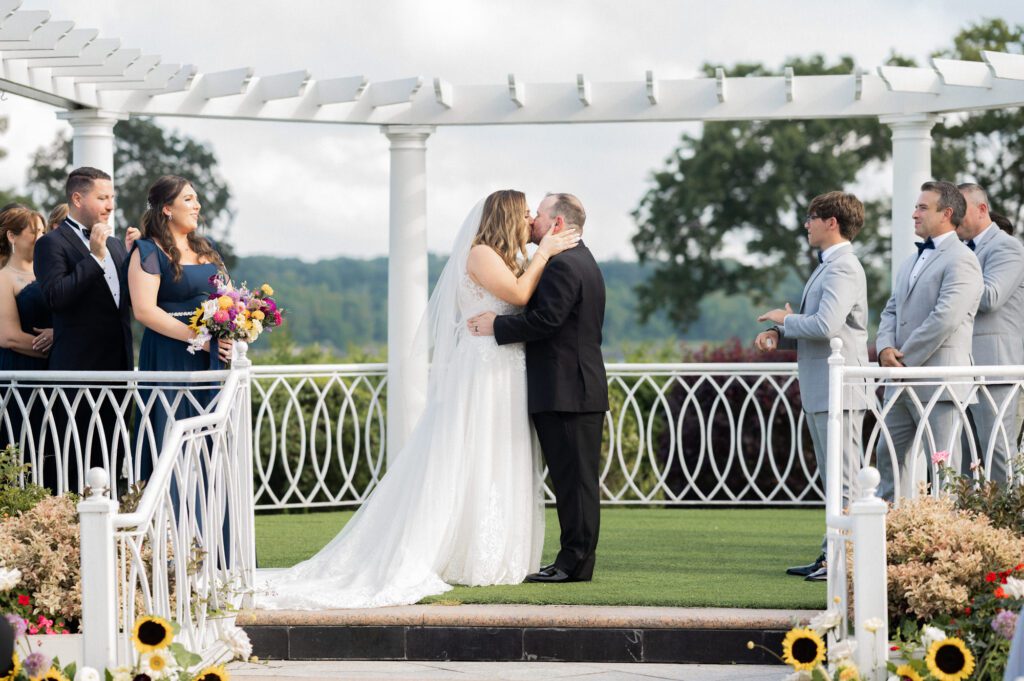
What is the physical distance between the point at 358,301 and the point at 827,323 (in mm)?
38892

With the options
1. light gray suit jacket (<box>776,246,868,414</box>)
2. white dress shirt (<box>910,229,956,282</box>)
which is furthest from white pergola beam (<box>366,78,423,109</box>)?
white dress shirt (<box>910,229,956,282</box>)

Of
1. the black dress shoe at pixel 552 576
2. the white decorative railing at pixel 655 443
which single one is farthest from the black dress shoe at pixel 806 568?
the white decorative railing at pixel 655 443

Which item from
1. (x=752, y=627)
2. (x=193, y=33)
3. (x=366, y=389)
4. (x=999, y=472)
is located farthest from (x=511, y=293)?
(x=193, y=33)

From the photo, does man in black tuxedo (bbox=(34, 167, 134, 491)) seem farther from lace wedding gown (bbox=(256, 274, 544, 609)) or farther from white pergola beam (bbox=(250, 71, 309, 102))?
white pergola beam (bbox=(250, 71, 309, 102))

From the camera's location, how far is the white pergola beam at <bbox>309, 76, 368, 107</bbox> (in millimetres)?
8559

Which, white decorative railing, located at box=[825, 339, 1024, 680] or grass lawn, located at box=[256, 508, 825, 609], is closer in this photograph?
white decorative railing, located at box=[825, 339, 1024, 680]

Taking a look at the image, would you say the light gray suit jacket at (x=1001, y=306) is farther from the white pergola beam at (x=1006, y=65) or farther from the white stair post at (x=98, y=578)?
the white stair post at (x=98, y=578)

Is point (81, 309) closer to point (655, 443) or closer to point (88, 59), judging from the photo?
point (88, 59)

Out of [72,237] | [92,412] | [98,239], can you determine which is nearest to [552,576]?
[92,412]

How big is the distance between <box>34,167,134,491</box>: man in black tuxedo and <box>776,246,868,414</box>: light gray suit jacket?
3.16 metres

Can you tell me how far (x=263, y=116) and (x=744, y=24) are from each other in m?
31.8

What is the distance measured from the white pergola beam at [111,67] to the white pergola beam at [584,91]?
2714 mm

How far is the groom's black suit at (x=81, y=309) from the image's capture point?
6.14 meters

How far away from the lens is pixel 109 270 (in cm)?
Answer: 634
